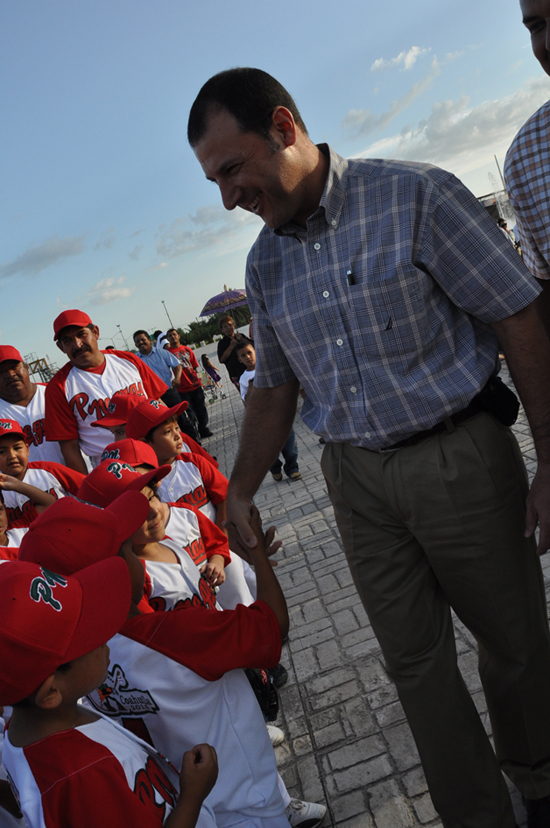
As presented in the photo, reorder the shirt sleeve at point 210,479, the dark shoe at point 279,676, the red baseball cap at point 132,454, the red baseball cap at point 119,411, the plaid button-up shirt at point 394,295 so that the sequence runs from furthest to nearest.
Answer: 1. the red baseball cap at point 119,411
2. the shirt sleeve at point 210,479
3. the dark shoe at point 279,676
4. the red baseball cap at point 132,454
5. the plaid button-up shirt at point 394,295

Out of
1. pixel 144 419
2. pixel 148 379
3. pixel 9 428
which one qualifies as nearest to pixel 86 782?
pixel 144 419

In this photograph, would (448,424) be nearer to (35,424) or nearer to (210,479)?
(210,479)

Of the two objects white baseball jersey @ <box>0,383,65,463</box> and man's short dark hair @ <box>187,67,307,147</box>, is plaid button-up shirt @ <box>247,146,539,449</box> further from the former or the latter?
white baseball jersey @ <box>0,383,65,463</box>

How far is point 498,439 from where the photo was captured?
1994mm

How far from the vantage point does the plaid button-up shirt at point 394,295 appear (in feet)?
6.00

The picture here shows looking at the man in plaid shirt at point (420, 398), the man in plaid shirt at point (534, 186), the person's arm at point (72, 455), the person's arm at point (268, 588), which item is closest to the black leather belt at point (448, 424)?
the man in plaid shirt at point (420, 398)

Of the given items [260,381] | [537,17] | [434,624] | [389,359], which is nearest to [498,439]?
[389,359]

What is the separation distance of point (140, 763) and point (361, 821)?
1.33 metres

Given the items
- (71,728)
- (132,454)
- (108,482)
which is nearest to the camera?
(71,728)

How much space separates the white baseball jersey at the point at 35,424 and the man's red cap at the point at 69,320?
58cm

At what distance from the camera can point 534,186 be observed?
2.25m

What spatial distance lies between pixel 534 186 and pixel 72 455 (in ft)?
12.6

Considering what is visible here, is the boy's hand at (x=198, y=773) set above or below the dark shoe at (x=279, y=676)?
above

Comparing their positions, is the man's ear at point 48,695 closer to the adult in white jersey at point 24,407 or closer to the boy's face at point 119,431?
the boy's face at point 119,431
